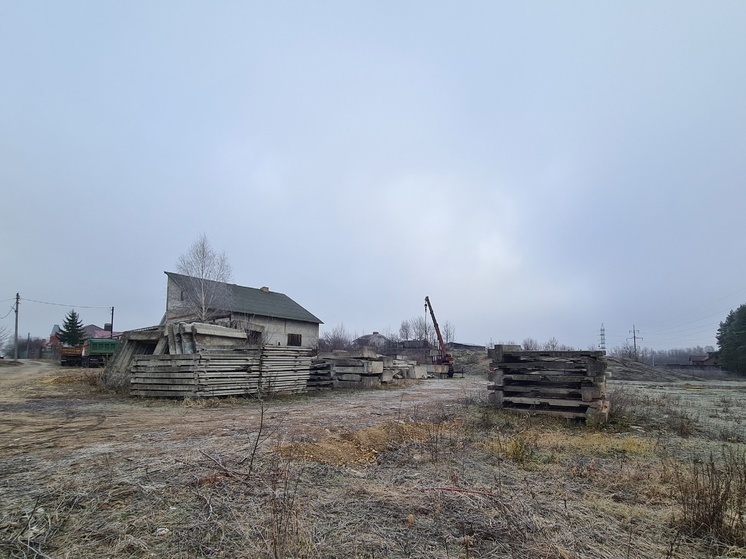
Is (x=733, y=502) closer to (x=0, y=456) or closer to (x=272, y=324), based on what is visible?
(x=0, y=456)


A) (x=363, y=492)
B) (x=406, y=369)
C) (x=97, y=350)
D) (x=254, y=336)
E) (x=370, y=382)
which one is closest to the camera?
(x=363, y=492)

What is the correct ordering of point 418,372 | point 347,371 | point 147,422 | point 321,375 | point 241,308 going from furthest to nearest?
point 241,308
point 418,372
point 347,371
point 321,375
point 147,422

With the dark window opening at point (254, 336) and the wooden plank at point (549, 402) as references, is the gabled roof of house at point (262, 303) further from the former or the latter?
the wooden plank at point (549, 402)

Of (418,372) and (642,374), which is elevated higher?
(418,372)

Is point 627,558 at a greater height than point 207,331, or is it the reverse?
point 207,331

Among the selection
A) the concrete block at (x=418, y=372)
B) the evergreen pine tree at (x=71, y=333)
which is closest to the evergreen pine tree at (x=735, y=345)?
the concrete block at (x=418, y=372)

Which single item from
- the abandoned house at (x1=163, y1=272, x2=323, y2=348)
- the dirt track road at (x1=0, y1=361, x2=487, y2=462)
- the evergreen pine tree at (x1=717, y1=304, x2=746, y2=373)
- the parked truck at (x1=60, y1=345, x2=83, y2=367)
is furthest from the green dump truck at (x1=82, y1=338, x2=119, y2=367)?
the evergreen pine tree at (x1=717, y1=304, x2=746, y2=373)

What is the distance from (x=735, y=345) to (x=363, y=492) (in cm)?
5675

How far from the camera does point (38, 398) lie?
11680mm

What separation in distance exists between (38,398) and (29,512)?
1083 cm

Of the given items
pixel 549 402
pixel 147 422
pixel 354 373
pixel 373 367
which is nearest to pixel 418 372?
pixel 373 367

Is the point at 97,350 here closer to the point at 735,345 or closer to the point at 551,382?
the point at 551,382

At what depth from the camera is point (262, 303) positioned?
41.9m

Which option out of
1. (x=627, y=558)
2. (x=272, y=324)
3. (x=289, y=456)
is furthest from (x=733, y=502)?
(x=272, y=324)
